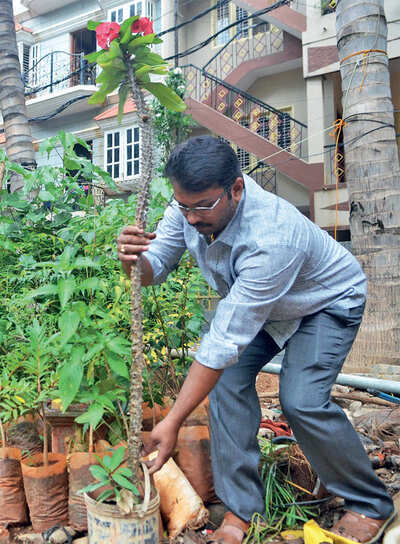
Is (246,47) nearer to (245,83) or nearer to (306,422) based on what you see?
(245,83)

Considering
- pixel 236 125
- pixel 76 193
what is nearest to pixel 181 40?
pixel 236 125

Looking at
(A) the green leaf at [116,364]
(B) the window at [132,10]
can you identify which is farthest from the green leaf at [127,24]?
(B) the window at [132,10]

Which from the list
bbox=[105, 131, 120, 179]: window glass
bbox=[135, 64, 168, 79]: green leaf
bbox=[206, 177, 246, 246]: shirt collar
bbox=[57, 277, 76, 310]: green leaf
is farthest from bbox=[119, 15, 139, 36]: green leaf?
bbox=[105, 131, 120, 179]: window glass

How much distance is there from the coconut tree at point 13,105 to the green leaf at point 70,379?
3410mm

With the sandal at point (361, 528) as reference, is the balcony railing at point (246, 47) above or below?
above

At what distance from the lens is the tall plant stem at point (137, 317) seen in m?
1.79

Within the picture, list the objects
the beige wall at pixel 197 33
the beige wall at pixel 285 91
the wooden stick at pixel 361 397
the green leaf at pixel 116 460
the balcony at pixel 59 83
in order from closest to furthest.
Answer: the green leaf at pixel 116 460
the wooden stick at pixel 361 397
the beige wall at pixel 285 91
the beige wall at pixel 197 33
the balcony at pixel 59 83

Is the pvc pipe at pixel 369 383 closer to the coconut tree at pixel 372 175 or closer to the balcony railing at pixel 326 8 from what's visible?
the coconut tree at pixel 372 175

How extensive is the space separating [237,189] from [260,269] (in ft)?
1.21

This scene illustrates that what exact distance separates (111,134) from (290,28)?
22.4 feet

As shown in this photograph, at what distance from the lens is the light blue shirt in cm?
191

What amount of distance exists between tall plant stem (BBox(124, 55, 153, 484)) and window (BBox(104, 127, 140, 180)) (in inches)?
581

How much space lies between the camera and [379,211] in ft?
15.5

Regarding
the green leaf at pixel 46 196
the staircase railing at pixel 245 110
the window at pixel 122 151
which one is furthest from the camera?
the window at pixel 122 151
